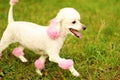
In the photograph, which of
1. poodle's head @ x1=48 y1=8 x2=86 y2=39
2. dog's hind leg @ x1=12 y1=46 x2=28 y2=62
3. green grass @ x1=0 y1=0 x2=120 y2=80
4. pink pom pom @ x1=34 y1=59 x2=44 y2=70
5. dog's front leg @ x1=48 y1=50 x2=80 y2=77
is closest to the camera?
poodle's head @ x1=48 y1=8 x2=86 y2=39

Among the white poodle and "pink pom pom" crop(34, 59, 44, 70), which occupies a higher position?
the white poodle

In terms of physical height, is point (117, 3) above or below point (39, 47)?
below

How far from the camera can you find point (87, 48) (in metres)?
6.30

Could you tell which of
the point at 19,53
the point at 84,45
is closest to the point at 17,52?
the point at 19,53

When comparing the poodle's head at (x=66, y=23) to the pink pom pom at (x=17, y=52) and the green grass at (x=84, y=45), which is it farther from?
the pink pom pom at (x=17, y=52)

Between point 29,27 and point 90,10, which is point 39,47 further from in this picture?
point 90,10

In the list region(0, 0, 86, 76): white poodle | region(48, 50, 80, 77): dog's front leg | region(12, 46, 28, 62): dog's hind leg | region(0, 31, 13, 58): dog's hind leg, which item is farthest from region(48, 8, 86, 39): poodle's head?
region(12, 46, 28, 62): dog's hind leg

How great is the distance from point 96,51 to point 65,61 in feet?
4.12

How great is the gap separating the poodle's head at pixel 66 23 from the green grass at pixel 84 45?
0.80m

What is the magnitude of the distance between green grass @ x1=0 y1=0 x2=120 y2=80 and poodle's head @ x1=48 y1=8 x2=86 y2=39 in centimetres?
80

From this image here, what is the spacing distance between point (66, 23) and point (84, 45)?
1661 mm

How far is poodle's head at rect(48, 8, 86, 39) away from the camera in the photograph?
4891 mm

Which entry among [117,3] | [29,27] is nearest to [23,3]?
[117,3]

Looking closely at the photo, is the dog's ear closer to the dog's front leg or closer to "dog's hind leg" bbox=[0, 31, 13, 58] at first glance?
the dog's front leg
